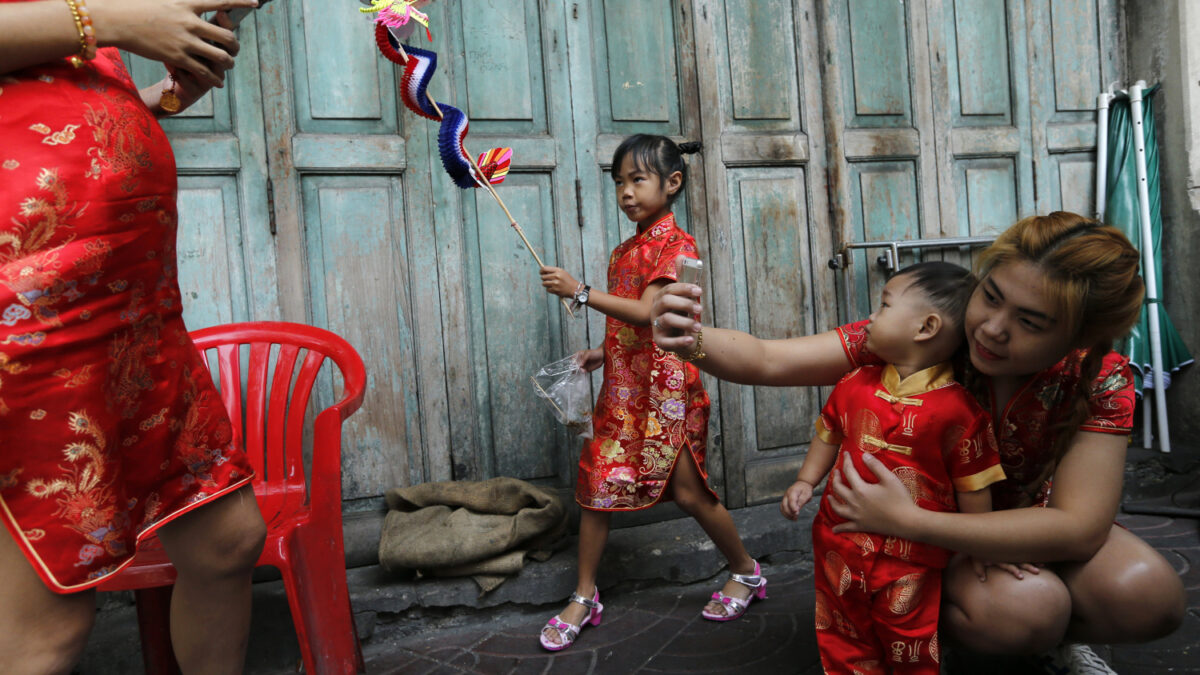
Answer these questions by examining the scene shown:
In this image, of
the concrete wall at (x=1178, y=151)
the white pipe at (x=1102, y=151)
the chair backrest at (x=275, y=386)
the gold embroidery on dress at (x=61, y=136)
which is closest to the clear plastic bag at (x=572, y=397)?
the chair backrest at (x=275, y=386)

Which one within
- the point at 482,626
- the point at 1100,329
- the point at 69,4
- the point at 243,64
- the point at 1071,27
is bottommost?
the point at 482,626

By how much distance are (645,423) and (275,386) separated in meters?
1.21

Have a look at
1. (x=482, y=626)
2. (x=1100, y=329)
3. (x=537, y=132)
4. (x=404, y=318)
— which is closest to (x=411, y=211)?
(x=404, y=318)

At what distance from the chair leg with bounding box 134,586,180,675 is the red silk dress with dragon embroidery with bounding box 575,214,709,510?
1.23 m

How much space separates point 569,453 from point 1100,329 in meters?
2.00

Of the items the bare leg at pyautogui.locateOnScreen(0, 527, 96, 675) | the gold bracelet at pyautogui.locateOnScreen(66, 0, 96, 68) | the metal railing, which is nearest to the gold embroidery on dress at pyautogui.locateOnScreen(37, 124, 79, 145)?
the gold bracelet at pyautogui.locateOnScreen(66, 0, 96, 68)

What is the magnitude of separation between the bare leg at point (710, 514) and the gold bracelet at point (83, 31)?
6.33 ft

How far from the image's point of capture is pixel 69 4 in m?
1.10

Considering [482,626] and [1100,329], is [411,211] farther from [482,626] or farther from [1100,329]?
[1100,329]

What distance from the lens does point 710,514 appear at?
258cm

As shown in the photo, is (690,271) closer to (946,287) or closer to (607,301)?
(946,287)

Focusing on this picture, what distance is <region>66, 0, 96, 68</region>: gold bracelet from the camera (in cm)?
110

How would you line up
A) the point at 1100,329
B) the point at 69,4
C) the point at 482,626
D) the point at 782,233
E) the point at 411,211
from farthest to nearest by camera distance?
the point at 782,233 < the point at 411,211 < the point at 482,626 < the point at 1100,329 < the point at 69,4

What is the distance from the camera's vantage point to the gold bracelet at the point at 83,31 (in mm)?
1101
